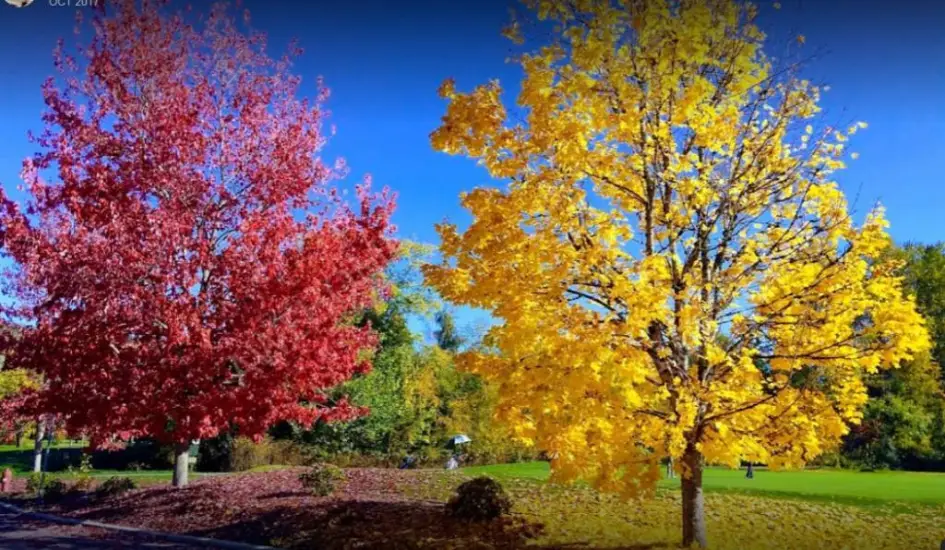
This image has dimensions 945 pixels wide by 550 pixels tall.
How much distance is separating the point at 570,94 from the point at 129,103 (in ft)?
27.0

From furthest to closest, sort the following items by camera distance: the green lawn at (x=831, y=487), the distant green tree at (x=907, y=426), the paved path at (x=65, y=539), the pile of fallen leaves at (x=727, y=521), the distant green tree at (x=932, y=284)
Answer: the distant green tree at (x=932, y=284)
the distant green tree at (x=907, y=426)
the green lawn at (x=831, y=487)
the paved path at (x=65, y=539)
the pile of fallen leaves at (x=727, y=521)

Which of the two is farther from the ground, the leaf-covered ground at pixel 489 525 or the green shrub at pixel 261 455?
the leaf-covered ground at pixel 489 525

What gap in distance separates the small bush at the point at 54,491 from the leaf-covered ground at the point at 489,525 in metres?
2.97

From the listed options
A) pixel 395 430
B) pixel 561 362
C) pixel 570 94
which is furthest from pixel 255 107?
pixel 395 430

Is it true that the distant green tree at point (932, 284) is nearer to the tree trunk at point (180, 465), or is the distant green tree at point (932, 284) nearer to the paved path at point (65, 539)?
the tree trunk at point (180, 465)

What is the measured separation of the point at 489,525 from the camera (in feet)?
37.5

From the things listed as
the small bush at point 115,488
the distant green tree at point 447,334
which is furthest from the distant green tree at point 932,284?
the small bush at point 115,488

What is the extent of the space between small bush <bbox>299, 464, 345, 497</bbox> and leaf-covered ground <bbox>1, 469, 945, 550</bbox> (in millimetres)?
287

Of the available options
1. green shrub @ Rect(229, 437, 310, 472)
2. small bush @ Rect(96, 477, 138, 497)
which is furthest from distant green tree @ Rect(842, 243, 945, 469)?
small bush @ Rect(96, 477, 138, 497)

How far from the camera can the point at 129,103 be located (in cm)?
1198

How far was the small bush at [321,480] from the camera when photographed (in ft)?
48.5

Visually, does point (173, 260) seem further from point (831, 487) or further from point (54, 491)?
point (831, 487)

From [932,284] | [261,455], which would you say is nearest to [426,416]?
[261,455]

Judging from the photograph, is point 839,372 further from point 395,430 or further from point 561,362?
point 395,430
